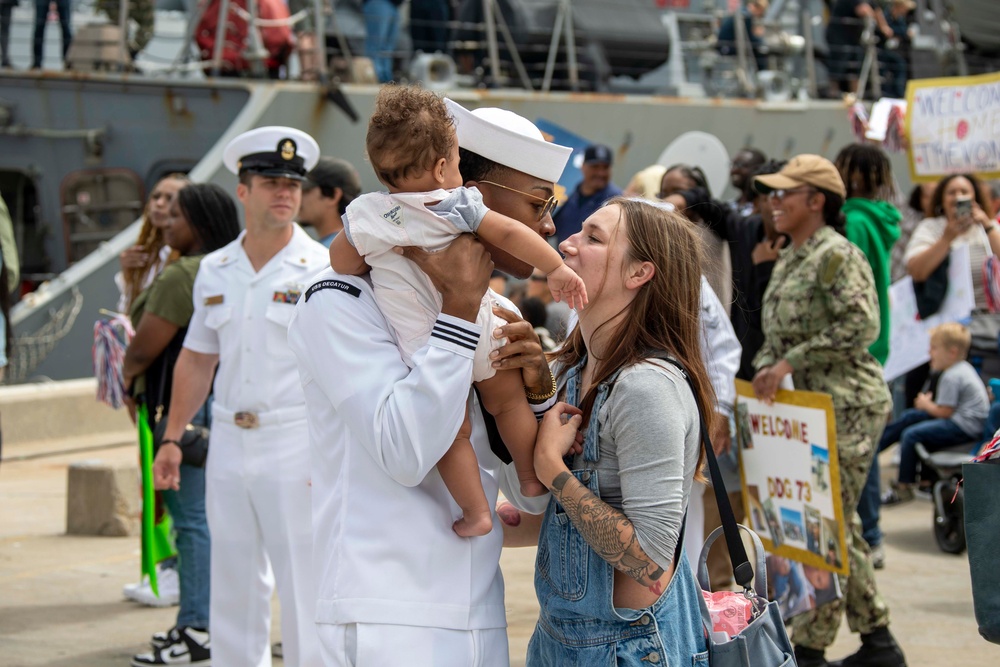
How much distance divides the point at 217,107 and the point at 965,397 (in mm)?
7448

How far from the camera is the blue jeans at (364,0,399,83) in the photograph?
41.9 ft

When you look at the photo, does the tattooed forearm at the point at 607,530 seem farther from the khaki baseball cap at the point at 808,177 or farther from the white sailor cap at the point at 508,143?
the khaki baseball cap at the point at 808,177

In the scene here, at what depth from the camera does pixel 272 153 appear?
15.6ft

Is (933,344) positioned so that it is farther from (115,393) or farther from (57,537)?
(57,537)

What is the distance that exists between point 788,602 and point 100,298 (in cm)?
778

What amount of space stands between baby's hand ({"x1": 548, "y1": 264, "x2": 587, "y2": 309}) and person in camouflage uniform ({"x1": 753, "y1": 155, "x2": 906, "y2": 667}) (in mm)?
2735

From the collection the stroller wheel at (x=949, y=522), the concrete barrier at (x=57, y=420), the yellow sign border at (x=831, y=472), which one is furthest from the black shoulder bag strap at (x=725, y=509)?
the concrete barrier at (x=57, y=420)

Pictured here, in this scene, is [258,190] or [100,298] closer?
[258,190]

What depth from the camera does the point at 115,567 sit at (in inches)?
281

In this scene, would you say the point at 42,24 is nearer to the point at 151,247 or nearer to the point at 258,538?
the point at 151,247

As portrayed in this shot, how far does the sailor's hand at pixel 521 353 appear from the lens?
100 inches

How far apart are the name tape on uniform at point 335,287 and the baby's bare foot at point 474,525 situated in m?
0.50

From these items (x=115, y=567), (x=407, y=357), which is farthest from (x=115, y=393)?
(x=407, y=357)

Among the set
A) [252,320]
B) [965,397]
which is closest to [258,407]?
[252,320]
